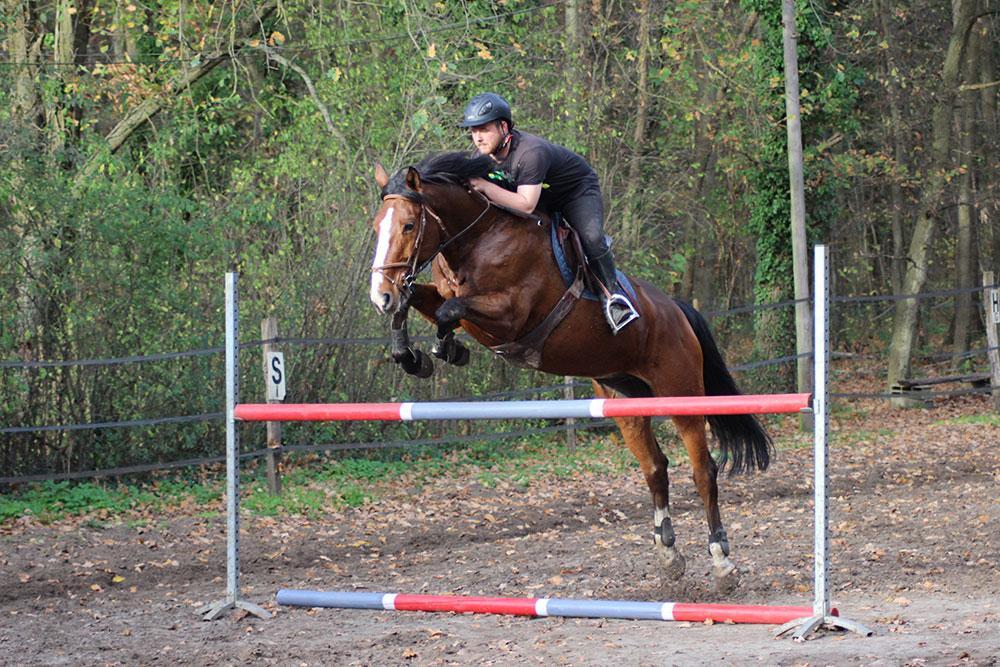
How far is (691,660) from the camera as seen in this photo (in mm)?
5047

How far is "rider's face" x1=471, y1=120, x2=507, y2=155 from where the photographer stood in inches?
253

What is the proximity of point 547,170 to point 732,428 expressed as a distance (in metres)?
2.36

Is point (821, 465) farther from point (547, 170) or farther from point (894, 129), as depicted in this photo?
point (894, 129)

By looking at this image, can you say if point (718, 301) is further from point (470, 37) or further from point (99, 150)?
point (99, 150)

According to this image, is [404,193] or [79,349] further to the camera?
[79,349]

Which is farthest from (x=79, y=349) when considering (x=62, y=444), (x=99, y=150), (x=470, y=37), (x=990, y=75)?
(x=990, y=75)

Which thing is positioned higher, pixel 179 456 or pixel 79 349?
pixel 79 349

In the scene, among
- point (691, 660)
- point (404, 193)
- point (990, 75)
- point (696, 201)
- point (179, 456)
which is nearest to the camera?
point (691, 660)

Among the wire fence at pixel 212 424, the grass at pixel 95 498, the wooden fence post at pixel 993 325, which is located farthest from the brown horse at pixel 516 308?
the wooden fence post at pixel 993 325

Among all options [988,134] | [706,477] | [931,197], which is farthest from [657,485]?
[988,134]

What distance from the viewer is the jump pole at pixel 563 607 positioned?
18.2ft

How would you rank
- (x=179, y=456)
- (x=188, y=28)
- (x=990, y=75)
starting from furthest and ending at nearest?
1. (x=990, y=75)
2. (x=188, y=28)
3. (x=179, y=456)

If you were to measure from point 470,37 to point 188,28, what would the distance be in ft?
10.4

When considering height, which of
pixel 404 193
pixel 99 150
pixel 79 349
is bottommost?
pixel 79 349
